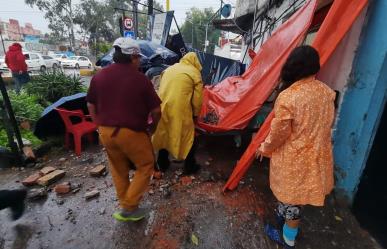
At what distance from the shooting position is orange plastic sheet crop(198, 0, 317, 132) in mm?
2991

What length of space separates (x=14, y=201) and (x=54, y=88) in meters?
4.49

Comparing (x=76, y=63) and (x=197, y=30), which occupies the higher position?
(x=197, y=30)

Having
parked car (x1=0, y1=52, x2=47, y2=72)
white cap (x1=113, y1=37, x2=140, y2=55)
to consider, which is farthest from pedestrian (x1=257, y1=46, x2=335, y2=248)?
parked car (x1=0, y1=52, x2=47, y2=72)

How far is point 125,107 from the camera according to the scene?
7.26ft

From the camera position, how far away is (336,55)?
2.85m

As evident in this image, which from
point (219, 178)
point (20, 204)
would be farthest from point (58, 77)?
point (219, 178)

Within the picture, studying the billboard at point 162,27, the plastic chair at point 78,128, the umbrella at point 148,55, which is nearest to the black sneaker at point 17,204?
the plastic chair at point 78,128

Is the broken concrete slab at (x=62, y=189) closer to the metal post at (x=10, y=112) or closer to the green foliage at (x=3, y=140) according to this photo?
the metal post at (x=10, y=112)

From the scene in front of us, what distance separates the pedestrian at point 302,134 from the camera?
188 cm

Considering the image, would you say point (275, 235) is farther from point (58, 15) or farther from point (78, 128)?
point (58, 15)

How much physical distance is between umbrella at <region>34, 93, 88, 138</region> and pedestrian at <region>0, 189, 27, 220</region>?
1907 millimetres

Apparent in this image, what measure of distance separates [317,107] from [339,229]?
1511 mm

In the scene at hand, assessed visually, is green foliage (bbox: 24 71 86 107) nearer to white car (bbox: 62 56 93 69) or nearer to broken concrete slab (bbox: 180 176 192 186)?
broken concrete slab (bbox: 180 176 192 186)

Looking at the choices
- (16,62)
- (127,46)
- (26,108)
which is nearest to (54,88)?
(26,108)
